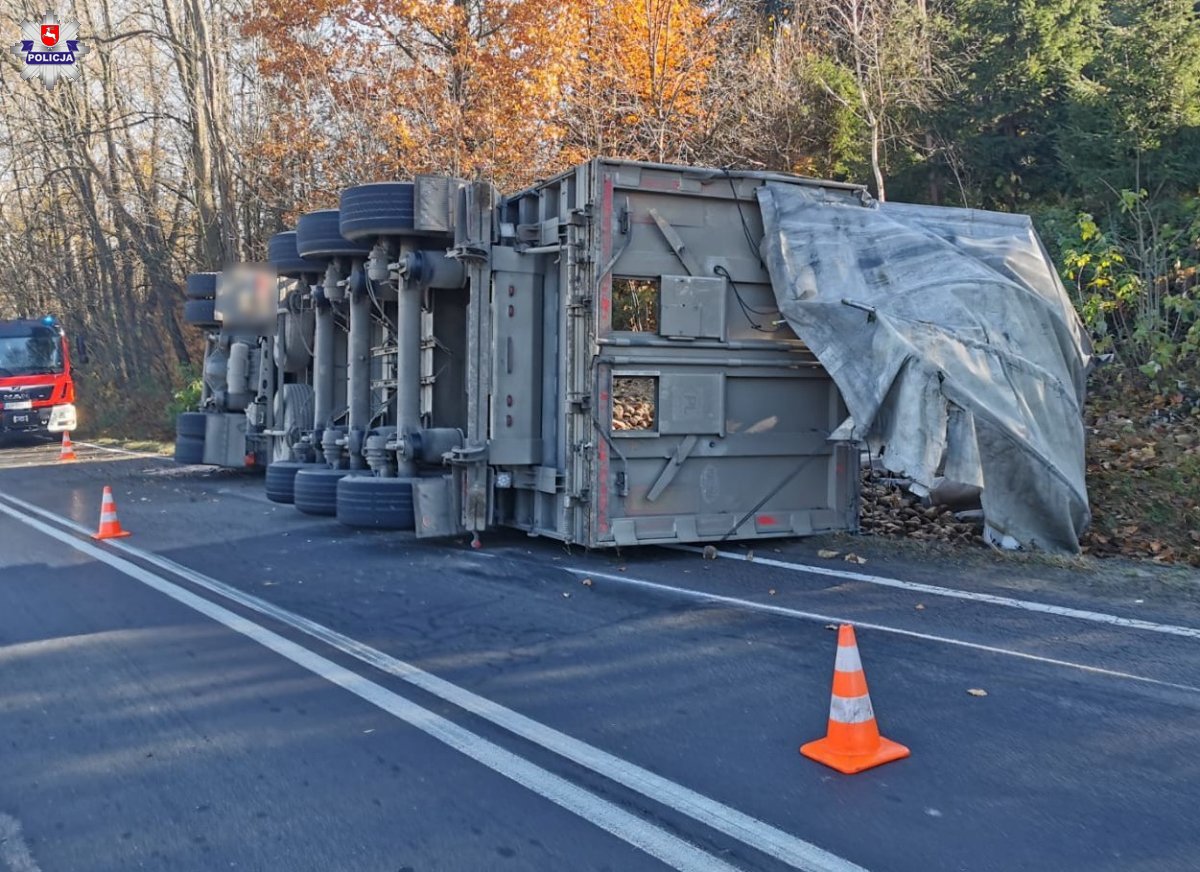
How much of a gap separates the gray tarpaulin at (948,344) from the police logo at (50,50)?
1090 inches

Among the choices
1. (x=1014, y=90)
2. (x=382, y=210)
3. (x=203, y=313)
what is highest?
(x=1014, y=90)

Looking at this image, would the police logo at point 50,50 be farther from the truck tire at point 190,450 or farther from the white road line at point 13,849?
the white road line at point 13,849

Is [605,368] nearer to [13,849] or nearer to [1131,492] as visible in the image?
[1131,492]

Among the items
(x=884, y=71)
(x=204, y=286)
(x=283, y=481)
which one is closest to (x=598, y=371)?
(x=283, y=481)

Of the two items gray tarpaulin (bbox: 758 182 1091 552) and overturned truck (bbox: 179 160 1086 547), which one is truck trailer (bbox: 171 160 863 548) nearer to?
overturned truck (bbox: 179 160 1086 547)

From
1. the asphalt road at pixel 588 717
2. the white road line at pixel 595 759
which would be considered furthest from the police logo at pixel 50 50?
the white road line at pixel 595 759

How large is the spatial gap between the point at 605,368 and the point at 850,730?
448 centimetres

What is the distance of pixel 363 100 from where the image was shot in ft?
65.8

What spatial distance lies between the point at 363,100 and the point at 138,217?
13.9 m

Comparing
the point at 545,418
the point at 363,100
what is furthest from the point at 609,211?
the point at 363,100

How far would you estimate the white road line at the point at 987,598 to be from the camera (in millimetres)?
6188

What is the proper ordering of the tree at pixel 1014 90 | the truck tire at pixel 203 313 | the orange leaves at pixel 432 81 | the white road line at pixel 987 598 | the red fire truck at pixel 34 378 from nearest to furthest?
the white road line at pixel 987 598 → the tree at pixel 1014 90 → the truck tire at pixel 203 313 → the orange leaves at pixel 432 81 → the red fire truck at pixel 34 378

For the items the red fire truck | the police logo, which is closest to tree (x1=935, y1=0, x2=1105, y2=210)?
the red fire truck

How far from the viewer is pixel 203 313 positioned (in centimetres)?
1608
